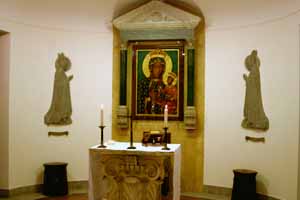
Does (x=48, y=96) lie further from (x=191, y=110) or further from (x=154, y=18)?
(x=191, y=110)

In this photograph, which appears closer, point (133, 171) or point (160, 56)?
point (133, 171)

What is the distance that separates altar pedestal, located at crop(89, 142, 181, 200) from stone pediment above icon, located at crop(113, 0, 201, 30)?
7.43 ft

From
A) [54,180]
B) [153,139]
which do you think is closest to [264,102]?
[153,139]

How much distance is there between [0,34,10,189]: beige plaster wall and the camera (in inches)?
213

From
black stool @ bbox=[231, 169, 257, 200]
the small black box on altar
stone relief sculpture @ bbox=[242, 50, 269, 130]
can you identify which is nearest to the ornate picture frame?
stone relief sculpture @ bbox=[242, 50, 269, 130]

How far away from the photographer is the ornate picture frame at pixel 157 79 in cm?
591

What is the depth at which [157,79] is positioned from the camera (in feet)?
19.6

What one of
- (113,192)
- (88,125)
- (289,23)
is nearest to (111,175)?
(113,192)

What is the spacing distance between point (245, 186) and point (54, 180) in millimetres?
2838

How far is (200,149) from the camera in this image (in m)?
5.87

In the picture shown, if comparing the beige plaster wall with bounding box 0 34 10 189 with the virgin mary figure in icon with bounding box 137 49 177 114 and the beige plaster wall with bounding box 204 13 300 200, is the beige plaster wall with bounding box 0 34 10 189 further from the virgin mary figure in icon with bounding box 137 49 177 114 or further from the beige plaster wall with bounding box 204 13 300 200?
the beige plaster wall with bounding box 204 13 300 200

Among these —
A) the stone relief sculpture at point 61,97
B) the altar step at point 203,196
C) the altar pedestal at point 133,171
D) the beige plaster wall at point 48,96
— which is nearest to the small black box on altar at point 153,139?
the altar pedestal at point 133,171

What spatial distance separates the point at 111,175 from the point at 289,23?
3.12 m

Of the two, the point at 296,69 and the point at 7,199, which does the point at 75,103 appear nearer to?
the point at 7,199
